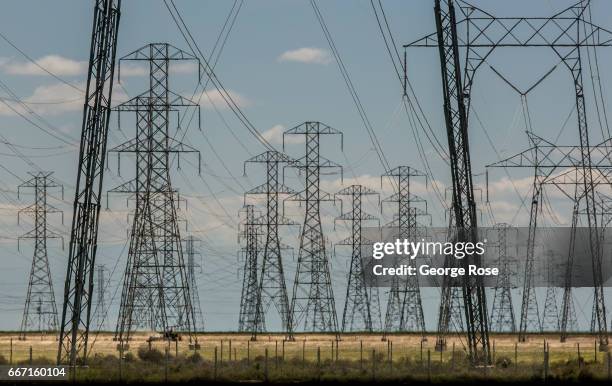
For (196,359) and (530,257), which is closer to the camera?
(196,359)

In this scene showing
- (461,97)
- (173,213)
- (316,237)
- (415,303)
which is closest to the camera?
(461,97)

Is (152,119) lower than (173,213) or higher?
higher

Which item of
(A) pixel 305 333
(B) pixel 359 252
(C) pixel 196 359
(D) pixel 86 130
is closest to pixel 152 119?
(C) pixel 196 359

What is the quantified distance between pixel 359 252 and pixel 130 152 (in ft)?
126

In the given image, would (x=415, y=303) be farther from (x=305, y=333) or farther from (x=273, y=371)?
(x=273, y=371)

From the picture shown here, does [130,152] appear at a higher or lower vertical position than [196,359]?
higher

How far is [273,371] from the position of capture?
193 feet

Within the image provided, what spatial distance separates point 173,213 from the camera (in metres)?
82.0

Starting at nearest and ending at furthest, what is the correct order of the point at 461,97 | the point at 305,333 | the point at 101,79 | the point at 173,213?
the point at 101,79
the point at 461,97
the point at 173,213
the point at 305,333

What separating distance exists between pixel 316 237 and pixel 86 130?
44459 mm

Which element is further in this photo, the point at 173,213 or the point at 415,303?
the point at 415,303

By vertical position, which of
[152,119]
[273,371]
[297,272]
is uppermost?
[152,119]

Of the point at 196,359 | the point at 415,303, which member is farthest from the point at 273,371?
the point at 415,303

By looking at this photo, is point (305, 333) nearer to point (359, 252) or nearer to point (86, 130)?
point (359, 252)
